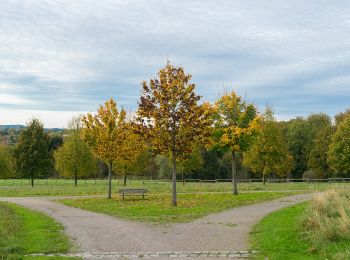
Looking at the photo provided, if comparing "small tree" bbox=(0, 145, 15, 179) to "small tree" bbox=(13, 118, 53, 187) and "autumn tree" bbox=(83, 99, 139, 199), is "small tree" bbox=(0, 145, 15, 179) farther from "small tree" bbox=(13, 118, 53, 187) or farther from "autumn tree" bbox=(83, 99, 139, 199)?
"autumn tree" bbox=(83, 99, 139, 199)

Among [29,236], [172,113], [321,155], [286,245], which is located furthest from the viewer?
[321,155]

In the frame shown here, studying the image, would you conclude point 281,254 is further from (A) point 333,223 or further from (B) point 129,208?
(B) point 129,208

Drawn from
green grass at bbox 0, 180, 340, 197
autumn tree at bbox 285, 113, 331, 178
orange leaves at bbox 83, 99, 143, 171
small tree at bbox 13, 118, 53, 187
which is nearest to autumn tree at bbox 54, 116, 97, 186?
small tree at bbox 13, 118, 53, 187

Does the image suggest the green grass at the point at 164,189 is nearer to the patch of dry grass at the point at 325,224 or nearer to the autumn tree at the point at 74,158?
the autumn tree at the point at 74,158

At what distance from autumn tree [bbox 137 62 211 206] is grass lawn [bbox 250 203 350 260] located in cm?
996

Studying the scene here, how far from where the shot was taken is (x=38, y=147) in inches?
2064

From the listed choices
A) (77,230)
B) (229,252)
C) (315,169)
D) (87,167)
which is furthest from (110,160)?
(315,169)

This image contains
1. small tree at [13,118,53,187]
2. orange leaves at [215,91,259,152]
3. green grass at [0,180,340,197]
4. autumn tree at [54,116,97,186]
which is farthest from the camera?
autumn tree at [54,116,97,186]

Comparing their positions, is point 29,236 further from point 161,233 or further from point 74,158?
point 74,158

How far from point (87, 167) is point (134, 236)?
41.4 metres

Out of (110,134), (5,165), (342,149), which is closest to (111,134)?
(110,134)

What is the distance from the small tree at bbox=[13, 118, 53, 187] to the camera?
51544mm

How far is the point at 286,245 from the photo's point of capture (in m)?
11.6

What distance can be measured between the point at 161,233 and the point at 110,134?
659 inches
